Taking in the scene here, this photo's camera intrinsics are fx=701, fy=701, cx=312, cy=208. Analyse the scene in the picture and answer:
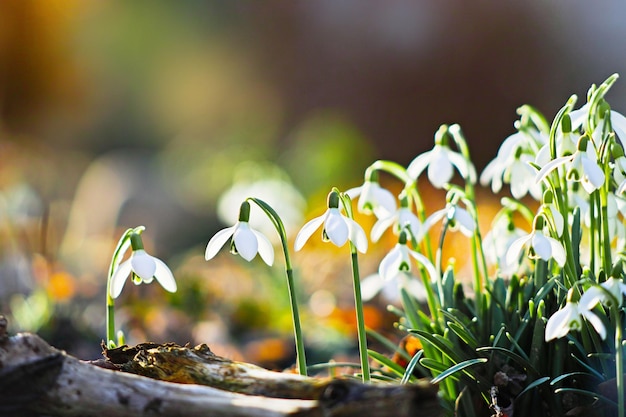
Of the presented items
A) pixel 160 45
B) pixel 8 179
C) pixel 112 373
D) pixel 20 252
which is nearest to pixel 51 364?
pixel 112 373

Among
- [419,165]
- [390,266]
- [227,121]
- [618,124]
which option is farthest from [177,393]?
[227,121]

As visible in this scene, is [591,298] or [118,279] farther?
[118,279]

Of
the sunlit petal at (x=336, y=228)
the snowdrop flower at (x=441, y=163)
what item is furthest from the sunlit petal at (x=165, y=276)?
the snowdrop flower at (x=441, y=163)

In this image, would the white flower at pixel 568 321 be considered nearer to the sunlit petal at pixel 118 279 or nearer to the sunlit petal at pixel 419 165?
the sunlit petal at pixel 419 165

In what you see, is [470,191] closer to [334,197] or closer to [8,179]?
[334,197]

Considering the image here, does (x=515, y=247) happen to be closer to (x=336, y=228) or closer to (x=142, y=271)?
(x=336, y=228)

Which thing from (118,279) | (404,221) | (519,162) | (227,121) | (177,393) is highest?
(227,121)
